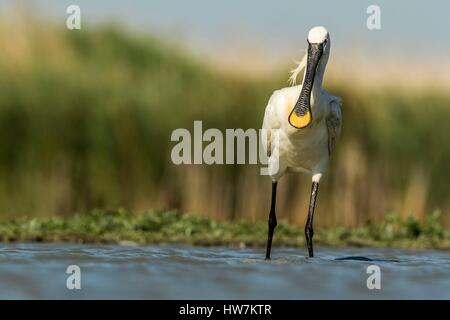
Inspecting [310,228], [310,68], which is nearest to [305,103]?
[310,68]

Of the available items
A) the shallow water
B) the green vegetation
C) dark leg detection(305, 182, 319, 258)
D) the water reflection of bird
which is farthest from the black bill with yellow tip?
the green vegetation

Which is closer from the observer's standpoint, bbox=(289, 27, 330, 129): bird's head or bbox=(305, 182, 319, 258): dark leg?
bbox=(289, 27, 330, 129): bird's head

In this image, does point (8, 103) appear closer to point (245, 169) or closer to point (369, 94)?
point (245, 169)

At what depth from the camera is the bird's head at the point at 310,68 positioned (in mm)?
11133

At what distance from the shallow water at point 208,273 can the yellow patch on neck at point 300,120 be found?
1.32 meters

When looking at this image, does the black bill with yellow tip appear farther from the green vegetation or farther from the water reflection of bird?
the green vegetation

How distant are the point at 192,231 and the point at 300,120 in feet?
8.79

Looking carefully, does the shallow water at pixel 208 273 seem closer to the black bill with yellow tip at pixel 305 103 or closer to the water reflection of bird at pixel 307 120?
the water reflection of bird at pixel 307 120

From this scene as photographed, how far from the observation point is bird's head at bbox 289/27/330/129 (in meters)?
11.1

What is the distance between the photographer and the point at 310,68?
37.5ft

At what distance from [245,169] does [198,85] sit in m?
1.43

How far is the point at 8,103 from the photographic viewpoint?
45.8ft

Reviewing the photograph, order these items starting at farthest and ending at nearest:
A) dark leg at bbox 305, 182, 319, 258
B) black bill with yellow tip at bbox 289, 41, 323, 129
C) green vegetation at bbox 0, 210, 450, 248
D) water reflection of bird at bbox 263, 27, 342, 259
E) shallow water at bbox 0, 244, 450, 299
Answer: green vegetation at bbox 0, 210, 450, 248 < dark leg at bbox 305, 182, 319, 258 < water reflection of bird at bbox 263, 27, 342, 259 < black bill with yellow tip at bbox 289, 41, 323, 129 < shallow water at bbox 0, 244, 450, 299
